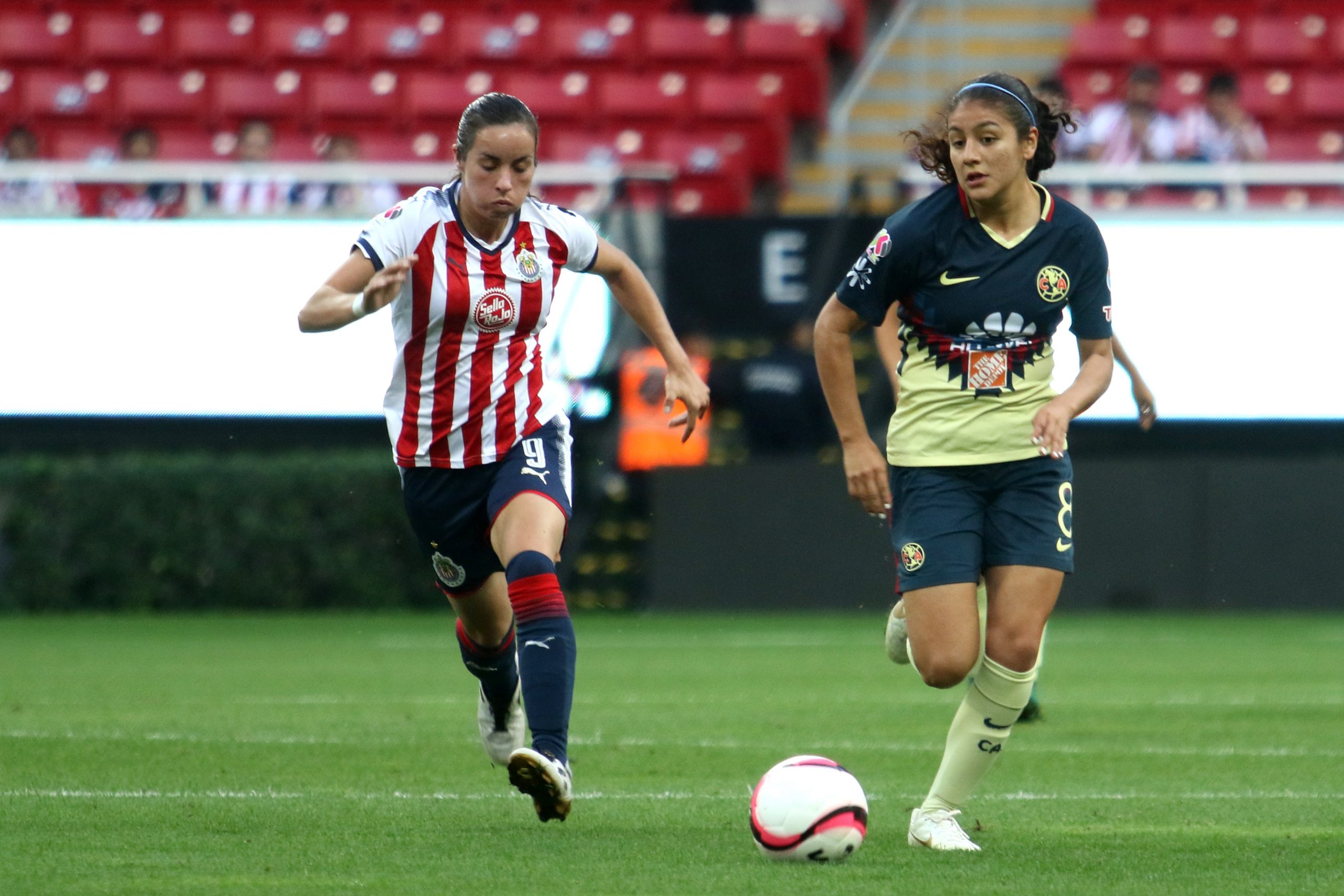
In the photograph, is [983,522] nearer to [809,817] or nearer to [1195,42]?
[809,817]

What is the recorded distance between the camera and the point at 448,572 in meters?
6.80

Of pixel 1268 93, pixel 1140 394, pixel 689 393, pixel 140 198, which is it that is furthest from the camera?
pixel 1268 93

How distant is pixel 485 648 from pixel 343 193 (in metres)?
10.1

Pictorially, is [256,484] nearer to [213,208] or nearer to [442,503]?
[213,208]

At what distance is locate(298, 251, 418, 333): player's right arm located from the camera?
5.53 m

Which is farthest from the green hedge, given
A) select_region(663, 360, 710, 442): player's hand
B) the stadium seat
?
select_region(663, 360, 710, 442): player's hand

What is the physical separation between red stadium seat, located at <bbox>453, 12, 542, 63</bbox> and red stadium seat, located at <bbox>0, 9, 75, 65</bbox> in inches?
141

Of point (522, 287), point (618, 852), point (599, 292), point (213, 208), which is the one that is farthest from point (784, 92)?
point (618, 852)

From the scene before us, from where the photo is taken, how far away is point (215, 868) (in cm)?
520

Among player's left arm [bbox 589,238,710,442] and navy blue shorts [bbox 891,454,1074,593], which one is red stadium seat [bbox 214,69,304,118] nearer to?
player's left arm [bbox 589,238,710,442]

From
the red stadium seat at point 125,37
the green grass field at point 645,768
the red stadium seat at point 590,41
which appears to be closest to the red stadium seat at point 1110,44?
the red stadium seat at point 590,41

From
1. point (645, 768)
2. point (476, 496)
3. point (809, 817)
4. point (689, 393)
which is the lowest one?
point (645, 768)

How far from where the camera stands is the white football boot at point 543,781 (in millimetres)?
5535

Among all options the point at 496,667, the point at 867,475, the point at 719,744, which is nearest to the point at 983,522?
the point at 867,475
